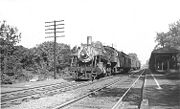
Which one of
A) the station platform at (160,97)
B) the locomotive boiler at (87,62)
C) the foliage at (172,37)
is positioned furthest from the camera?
the foliage at (172,37)

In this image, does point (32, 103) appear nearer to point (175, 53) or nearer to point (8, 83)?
point (8, 83)

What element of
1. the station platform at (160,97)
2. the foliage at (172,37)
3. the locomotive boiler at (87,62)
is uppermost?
the foliage at (172,37)

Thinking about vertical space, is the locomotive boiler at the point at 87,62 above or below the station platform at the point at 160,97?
above

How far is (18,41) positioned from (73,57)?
7.81 m

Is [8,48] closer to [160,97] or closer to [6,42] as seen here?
[6,42]

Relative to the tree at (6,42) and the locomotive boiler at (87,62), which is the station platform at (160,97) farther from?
the tree at (6,42)

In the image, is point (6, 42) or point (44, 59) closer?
point (6, 42)

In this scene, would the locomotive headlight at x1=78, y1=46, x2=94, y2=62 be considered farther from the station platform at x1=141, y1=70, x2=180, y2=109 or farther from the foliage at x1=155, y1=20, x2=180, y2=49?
the foliage at x1=155, y1=20, x2=180, y2=49

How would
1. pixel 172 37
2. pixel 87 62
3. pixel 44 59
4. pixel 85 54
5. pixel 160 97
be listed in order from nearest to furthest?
pixel 160 97, pixel 85 54, pixel 87 62, pixel 44 59, pixel 172 37

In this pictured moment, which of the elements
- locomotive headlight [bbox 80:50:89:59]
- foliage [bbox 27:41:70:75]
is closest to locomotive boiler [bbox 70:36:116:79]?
locomotive headlight [bbox 80:50:89:59]

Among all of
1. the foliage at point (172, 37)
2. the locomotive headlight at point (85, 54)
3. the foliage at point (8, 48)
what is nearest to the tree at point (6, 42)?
the foliage at point (8, 48)

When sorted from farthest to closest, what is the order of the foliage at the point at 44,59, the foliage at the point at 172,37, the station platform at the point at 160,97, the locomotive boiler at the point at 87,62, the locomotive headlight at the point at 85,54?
the foliage at the point at 172,37
the foliage at the point at 44,59
the locomotive headlight at the point at 85,54
the locomotive boiler at the point at 87,62
the station platform at the point at 160,97

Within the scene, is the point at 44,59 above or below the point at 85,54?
above

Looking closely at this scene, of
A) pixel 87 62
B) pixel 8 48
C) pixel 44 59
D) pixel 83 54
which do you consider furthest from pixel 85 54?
pixel 44 59
